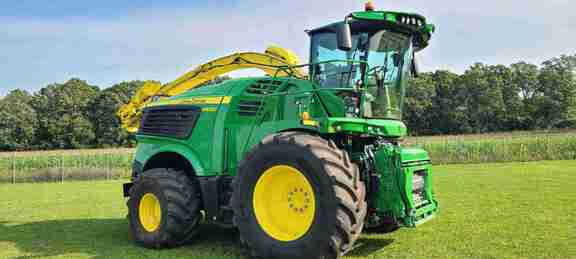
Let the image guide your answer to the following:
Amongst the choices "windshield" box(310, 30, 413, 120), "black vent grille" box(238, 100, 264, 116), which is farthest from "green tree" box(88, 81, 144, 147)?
"windshield" box(310, 30, 413, 120)

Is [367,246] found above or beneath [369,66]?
beneath

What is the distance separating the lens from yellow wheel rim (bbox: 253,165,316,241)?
5535 mm

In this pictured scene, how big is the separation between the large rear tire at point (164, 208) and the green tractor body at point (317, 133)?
0.03 meters

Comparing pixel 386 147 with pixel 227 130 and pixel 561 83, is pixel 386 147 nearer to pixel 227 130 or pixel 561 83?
pixel 227 130

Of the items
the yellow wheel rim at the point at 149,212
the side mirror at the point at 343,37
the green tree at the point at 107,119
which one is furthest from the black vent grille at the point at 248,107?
the green tree at the point at 107,119

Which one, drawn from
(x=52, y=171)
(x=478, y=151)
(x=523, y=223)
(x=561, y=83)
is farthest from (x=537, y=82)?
(x=523, y=223)

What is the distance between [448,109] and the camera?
61.5 metres

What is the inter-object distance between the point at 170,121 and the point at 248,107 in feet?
4.97

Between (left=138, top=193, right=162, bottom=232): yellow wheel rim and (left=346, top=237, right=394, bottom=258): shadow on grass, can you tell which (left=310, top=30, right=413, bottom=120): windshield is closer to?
(left=346, top=237, right=394, bottom=258): shadow on grass

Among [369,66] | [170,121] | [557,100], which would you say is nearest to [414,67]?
[369,66]

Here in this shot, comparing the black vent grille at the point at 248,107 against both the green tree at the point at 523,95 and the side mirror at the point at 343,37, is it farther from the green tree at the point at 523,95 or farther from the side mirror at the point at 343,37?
the green tree at the point at 523,95

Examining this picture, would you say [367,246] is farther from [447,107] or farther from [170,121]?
[447,107]

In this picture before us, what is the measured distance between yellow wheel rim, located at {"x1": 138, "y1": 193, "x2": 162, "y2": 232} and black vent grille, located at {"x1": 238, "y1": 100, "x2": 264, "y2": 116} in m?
1.78

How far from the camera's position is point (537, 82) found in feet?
257
